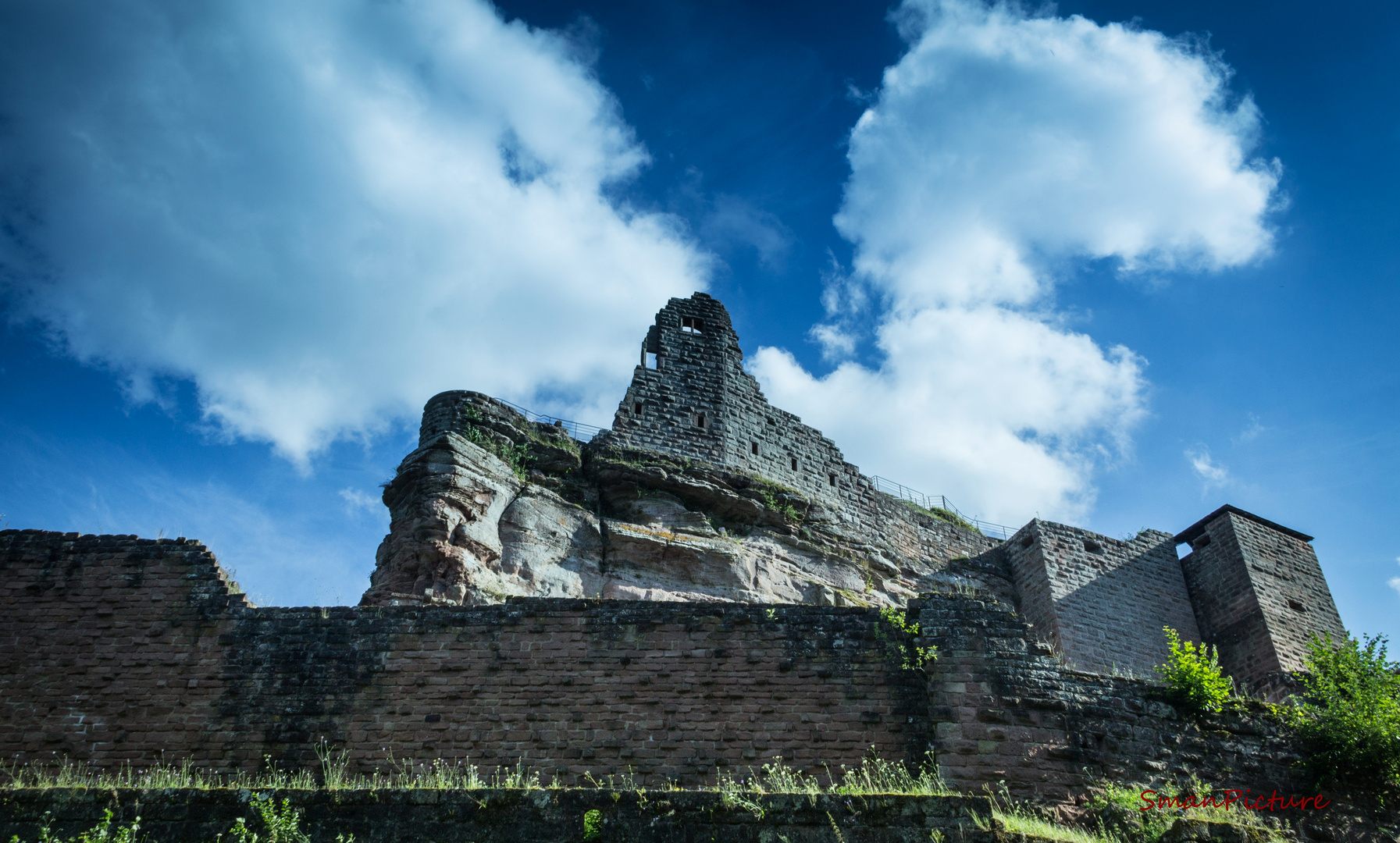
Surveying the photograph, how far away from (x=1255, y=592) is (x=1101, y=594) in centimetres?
361

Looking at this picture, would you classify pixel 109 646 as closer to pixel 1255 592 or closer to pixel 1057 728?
pixel 1057 728

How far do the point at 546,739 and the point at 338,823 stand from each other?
371cm

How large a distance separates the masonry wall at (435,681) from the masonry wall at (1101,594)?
12.3m

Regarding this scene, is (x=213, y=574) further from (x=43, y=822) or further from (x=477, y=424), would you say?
(x=477, y=424)

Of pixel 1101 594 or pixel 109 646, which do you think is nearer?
pixel 109 646

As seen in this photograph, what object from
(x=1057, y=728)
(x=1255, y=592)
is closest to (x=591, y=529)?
(x=1057, y=728)

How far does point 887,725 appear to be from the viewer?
11406 millimetres

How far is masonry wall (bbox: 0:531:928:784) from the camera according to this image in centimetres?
1136

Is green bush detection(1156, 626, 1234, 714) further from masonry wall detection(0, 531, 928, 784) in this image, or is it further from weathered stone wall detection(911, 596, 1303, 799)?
masonry wall detection(0, 531, 928, 784)

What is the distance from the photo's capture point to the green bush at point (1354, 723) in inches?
434

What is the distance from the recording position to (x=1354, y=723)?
36.8 feet

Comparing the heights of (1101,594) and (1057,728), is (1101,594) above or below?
above

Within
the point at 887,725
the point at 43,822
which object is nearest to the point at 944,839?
the point at 887,725

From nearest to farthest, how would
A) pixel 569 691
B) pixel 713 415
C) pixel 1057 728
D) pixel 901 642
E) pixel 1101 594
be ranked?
1. pixel 1057 728
2. pixel 569 691
3. pixel 901 642
4. pixel 713 415
5. pixel 1101 594
